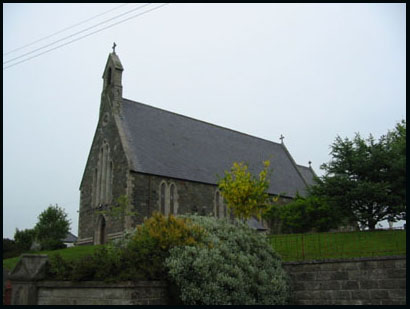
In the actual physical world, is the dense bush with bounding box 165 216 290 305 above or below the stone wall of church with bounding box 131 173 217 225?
below

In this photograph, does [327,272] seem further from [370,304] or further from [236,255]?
[236,255]

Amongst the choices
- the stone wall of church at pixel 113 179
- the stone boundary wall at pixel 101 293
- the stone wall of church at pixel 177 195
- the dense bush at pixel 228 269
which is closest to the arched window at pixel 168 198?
the stone wall of church at pixel 177 195

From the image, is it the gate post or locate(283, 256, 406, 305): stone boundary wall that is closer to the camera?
the gate post

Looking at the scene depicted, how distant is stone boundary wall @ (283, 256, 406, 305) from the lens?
1266cm

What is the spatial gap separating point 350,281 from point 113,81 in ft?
78.6

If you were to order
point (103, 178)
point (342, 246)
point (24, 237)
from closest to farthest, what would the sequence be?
point (342, 246), point (103, 178), point (24, 237)

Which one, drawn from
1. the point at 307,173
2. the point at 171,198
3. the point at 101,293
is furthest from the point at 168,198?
the point at 307,173

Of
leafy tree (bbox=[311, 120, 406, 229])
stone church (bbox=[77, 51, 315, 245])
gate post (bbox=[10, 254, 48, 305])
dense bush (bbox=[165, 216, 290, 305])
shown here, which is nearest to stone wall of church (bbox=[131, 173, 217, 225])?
stone church (bbox=[77, 51, 315, 245])

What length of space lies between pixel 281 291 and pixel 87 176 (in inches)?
918

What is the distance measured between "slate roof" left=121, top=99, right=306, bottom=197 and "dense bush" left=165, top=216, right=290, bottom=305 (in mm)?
14454

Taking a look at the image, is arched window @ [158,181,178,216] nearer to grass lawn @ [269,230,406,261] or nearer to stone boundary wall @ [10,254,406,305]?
grass lawn @ [269,230,406,261]

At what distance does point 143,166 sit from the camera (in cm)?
2802

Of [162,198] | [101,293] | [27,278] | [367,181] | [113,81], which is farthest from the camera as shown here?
[113,81]

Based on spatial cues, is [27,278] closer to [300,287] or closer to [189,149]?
[300,287]
